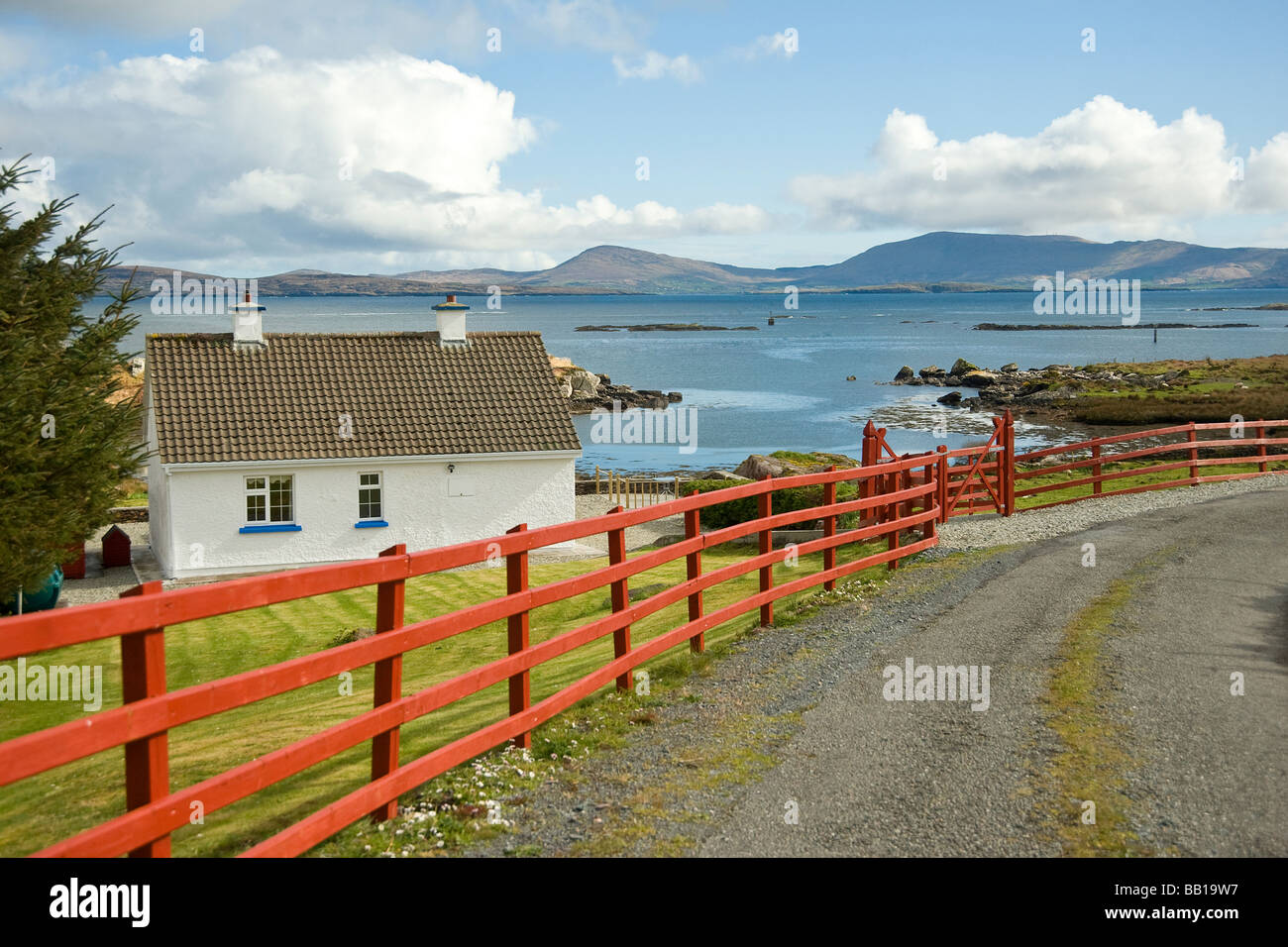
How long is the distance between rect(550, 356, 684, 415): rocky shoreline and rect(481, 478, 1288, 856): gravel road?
7158cm

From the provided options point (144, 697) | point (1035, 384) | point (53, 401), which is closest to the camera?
point (144, 697)

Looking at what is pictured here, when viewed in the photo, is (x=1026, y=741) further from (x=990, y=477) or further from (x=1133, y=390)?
(x=1133, y=390)

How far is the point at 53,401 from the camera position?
50.7 feet

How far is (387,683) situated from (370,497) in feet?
78.0

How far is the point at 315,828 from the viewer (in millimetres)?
5215

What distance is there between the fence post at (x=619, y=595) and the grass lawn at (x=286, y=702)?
3.16 feet

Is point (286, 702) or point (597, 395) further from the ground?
point (597, 395)

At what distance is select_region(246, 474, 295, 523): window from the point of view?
91.6 ft

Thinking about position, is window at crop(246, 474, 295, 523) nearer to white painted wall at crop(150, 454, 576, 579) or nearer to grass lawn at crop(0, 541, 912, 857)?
white painted wall at crop(150, 454, 576, 579)

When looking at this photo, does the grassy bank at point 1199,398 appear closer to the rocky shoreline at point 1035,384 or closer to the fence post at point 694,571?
the rocky shoreline at point 1035,384

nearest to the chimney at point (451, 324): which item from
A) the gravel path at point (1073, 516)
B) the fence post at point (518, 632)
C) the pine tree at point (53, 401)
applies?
the pine tree at point (53, 401)

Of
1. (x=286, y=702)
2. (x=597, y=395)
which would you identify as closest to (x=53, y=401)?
(x=286, y=702)

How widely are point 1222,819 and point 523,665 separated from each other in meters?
3.99
